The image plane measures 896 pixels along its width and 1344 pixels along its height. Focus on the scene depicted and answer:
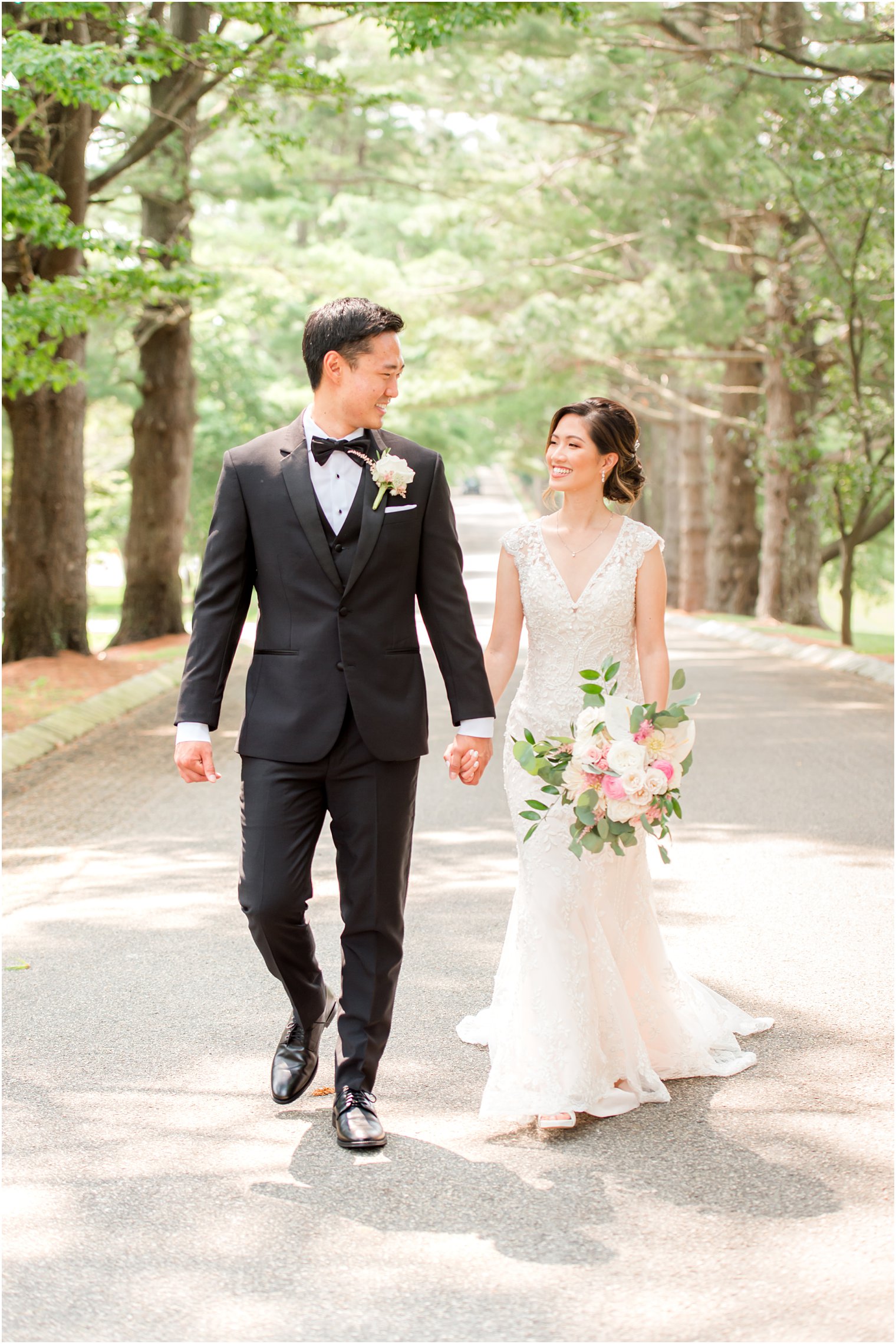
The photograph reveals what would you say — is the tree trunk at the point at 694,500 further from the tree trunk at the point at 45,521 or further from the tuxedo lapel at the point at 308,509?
the tuxedo lapel at the point at 308,509

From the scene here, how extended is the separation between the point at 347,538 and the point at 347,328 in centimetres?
62

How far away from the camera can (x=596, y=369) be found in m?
32.9

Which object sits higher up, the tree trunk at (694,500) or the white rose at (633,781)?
the tree trunk at (694,500)

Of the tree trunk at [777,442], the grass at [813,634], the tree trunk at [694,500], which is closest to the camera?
the grass at [813,634]

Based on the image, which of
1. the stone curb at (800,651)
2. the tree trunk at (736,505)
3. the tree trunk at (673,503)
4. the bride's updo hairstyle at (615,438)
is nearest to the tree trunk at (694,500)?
the tree trunk at (736,505)

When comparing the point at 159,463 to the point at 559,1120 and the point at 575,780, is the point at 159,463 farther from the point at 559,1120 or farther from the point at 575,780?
the point at 559,1120

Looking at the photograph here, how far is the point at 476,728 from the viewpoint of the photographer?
454 centimetres

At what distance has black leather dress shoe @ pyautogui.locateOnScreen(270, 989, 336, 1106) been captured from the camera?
462 centimetres

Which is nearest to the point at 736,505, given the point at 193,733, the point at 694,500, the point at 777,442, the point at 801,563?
the point at 694,500

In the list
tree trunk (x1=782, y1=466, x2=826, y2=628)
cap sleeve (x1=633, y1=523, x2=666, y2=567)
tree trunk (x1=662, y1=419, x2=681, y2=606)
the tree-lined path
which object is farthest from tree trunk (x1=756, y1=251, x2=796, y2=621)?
cap sleeve (x1=633, y1=523, x2=666, y2=567)

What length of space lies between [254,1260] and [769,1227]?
1302 millimetres

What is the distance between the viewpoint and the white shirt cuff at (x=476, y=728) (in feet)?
14.9

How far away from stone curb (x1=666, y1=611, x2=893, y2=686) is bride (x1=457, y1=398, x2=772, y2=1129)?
39.9ft

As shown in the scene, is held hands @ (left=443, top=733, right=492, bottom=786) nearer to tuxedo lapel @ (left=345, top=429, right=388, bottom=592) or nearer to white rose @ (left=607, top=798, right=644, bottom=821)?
white rose @ (left=607, top=798, right=644, bottom=821)
